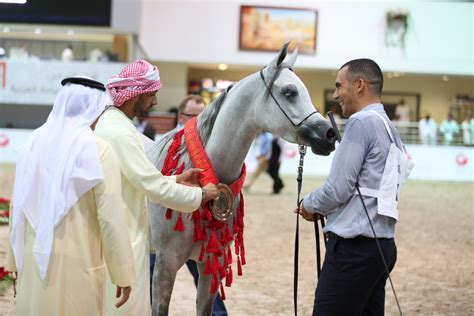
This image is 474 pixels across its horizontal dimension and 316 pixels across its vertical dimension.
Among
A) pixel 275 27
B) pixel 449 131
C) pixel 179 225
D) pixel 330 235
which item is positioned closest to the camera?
pixel 330 235

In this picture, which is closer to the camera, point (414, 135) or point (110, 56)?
point (110, 56)

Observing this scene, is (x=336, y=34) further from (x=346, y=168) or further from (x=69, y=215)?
(x=69, y=215)

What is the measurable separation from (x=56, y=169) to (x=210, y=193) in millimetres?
960

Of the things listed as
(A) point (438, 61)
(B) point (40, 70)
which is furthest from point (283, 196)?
(A) point (438, 61)

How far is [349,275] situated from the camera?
3641 mm

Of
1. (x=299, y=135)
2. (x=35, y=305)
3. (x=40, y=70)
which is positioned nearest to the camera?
(x=35, y=305)

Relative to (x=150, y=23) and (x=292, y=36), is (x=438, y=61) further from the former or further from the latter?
(x=150, y=23)

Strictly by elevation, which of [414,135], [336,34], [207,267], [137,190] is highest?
[336,34]

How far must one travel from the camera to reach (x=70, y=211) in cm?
328

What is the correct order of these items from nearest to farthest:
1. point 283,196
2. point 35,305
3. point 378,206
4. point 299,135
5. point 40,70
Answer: point 35,305, point 378,206, point 299,135, point 283,196, point 40,70

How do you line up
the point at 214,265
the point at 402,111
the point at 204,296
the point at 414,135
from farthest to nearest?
the point at 402,111 → the point at 414,135 → the point at 204,296 → the point at 214,265

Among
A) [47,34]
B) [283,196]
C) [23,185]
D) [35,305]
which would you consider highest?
[47,34]

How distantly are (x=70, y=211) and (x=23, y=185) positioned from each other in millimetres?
253

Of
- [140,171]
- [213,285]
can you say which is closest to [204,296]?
[213,285]
